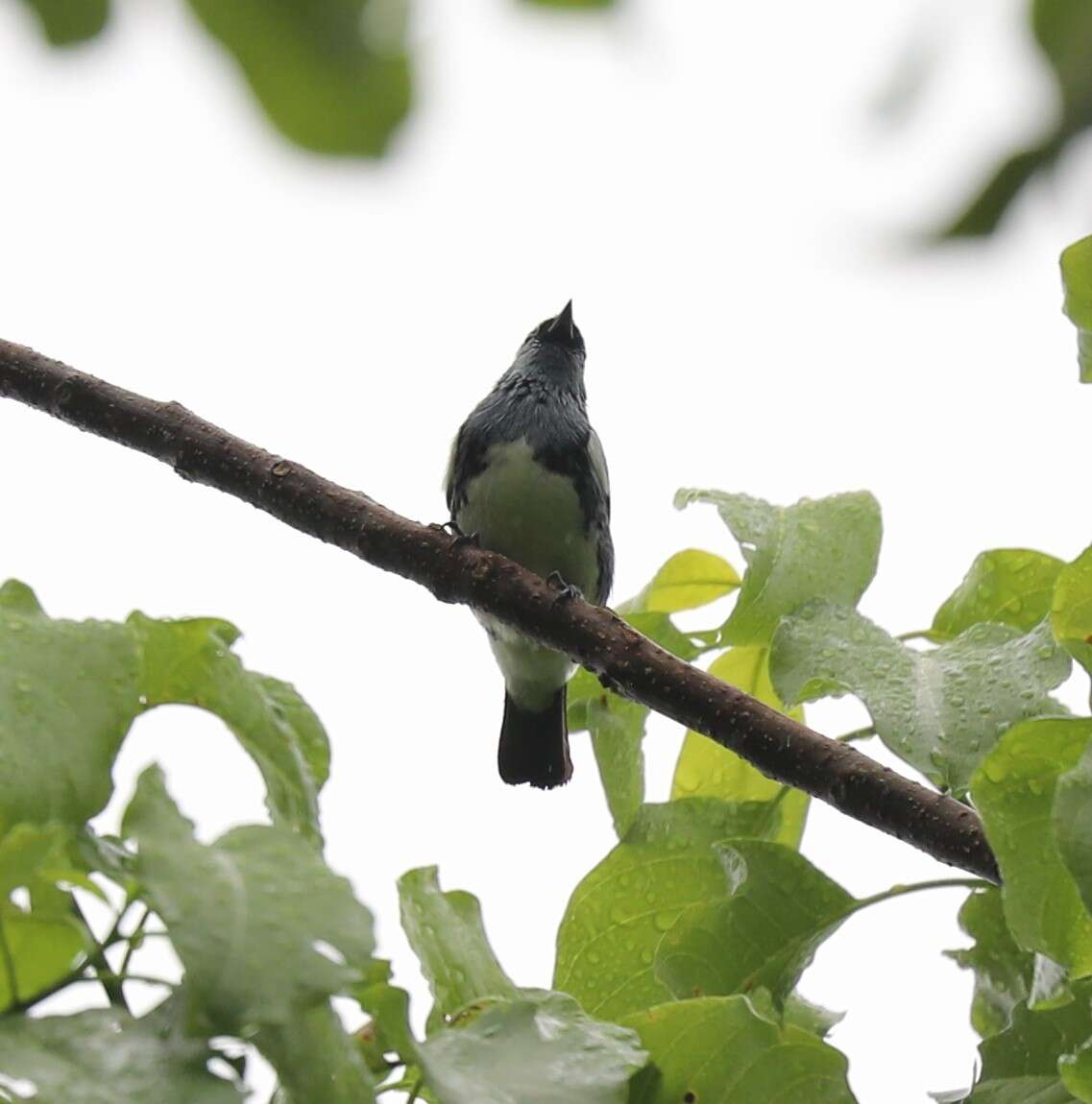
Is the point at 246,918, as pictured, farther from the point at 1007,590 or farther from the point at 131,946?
the point at 1007,590

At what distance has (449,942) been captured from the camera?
129 centimetres

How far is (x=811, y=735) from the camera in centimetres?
138

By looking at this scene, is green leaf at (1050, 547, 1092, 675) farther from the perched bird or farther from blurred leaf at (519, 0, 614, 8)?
the perched bird

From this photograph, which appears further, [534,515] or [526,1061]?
[534,515]

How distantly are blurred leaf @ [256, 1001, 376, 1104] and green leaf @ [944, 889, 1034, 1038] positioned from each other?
2.63ft

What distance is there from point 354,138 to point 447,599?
1202 mm

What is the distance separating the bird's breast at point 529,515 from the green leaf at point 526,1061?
232 cm

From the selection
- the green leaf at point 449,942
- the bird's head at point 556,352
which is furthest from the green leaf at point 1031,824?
the bird's head at point 556,352

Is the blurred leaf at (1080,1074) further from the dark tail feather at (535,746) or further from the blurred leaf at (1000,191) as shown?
the dark tail feather at (535,746)

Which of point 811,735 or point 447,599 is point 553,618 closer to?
point 447,599

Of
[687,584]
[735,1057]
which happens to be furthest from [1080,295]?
[735,1057]

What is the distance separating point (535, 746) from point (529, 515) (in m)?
0.61

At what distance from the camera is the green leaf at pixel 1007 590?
5.49 ft

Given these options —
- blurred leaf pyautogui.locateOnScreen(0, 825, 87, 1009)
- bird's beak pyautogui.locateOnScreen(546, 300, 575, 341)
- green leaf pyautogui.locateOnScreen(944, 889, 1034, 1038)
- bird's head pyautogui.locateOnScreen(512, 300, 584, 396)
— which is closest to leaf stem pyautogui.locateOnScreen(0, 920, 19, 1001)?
blurred leaf pyautogui.locateOnScreen(0, 825, 87, 1009)
